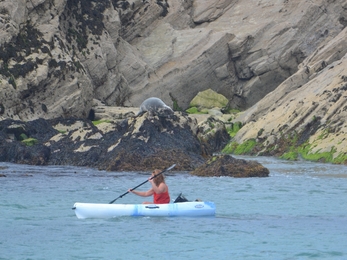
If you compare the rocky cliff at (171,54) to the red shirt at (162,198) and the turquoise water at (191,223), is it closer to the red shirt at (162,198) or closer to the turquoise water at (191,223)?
the turquoise water at (191,223)

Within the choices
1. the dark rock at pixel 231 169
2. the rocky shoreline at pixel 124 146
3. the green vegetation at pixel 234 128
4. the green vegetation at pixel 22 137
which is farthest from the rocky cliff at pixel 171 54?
the dark rock at pixel 231 169

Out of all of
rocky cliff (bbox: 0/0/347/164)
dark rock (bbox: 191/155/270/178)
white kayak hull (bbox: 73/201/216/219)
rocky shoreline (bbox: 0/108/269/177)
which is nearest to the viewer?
white kayak hull (bbox: 73/201/216/219)

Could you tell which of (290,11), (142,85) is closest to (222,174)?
(142,85)

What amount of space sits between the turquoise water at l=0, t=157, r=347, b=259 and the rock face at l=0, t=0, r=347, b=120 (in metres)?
39.8

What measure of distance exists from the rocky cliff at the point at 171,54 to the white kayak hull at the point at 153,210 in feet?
111

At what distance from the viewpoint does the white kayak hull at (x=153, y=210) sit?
27094mm

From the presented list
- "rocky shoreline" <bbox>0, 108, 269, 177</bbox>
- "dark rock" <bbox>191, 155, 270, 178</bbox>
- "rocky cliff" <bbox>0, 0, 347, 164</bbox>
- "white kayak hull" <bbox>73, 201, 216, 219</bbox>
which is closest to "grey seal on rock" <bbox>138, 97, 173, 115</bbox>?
"rocky shoreline" <bbox>0, 108, 269, 177</bbox>

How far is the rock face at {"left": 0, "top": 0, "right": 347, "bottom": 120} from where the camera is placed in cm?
8244

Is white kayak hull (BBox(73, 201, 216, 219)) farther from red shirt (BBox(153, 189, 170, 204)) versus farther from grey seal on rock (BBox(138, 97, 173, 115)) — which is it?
grey seal on rock (BBox(138, 97, 173, 115))

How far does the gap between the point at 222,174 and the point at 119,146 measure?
9.13 meters

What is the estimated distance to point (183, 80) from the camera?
90.4m

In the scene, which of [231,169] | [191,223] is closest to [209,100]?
[231,169]

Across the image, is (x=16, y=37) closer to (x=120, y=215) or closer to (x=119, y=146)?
(x=119, y=146)

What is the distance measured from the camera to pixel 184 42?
9238 cm
